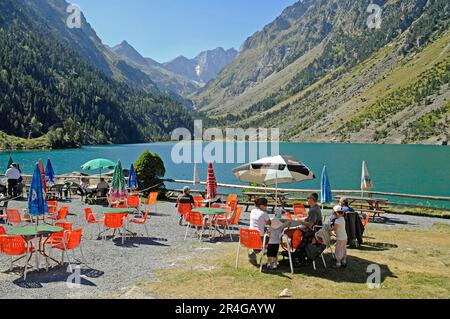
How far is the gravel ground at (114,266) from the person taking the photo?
837 cm

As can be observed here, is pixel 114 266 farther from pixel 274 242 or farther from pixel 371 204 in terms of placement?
pixel 371 204

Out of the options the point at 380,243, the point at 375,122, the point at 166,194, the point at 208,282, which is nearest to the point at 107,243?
the point at 208,282

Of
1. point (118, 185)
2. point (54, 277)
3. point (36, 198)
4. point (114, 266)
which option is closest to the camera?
point (54, 277)

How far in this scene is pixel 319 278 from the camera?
9.30 meters

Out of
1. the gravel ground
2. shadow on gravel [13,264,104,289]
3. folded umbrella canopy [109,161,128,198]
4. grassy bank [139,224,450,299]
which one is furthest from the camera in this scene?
folded umbrella canopy [109,161,128,198]

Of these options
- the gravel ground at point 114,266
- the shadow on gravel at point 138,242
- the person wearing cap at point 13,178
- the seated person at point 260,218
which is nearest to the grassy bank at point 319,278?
the gravel ground at point 114,266

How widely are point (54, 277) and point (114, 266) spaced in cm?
147

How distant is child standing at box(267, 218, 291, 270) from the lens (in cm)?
993

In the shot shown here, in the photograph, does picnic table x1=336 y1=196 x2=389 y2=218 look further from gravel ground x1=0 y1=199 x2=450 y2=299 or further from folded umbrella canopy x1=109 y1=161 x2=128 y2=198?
folded umbrella canopy x1=109 y1=161 x2=128 y2=198

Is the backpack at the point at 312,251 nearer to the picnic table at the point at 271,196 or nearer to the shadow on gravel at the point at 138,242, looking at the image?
the shadow on gravel at the point at 138,242

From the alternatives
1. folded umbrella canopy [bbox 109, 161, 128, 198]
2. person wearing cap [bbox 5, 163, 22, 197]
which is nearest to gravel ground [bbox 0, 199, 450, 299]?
folded umbrella canopy [bbox 109, 161, 128, 198]

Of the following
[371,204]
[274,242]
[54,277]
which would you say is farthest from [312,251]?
[371,204]

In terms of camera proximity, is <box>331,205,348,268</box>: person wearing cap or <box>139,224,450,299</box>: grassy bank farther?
<box>331,205,348,268</box>: person wearing cap

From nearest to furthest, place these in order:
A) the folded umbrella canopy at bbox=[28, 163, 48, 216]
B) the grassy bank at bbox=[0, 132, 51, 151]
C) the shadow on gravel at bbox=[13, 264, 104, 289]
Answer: the shadow on gravel at bbox=[13, 264, 104, 289]
the folded umbrella canopy at bbox=[28, 163, 48, 216]
the grassy bank at bbox=[0, 132, 51, 151]
